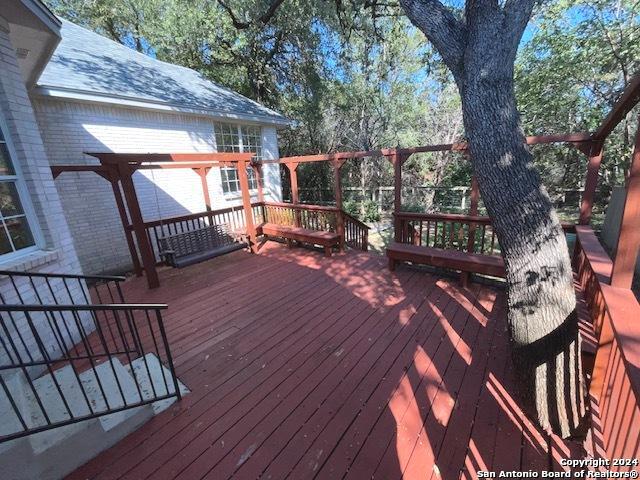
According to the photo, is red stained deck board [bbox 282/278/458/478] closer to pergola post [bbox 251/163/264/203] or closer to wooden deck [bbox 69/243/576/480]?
wooden deck [bbox 69/243/576/480]

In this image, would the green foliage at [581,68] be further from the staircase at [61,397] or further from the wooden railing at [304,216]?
the staircase at [61,397]

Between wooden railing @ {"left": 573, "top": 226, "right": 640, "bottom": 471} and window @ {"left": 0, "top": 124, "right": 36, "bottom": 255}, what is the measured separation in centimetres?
458

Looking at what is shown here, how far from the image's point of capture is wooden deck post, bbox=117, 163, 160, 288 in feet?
13.8

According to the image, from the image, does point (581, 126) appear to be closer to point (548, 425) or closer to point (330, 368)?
point (548, 425)

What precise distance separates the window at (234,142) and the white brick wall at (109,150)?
589 millimetres

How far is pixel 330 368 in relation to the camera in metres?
2.68

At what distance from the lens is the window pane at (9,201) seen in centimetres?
265

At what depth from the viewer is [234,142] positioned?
27.7ft

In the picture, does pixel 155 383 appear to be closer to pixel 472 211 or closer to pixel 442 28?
pixel 442 28

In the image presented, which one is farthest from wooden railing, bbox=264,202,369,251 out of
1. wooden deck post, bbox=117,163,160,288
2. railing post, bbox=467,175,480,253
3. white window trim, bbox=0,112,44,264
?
white window trim, bbox=0,112,44,264

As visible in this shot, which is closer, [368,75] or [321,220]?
[321,220]

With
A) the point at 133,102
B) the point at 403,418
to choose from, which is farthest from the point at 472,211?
the point at 133,102

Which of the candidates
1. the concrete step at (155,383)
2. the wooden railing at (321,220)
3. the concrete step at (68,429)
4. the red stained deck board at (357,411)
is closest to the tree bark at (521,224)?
the red stained deck board at (357,411)

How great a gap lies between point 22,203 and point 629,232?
504 cm
